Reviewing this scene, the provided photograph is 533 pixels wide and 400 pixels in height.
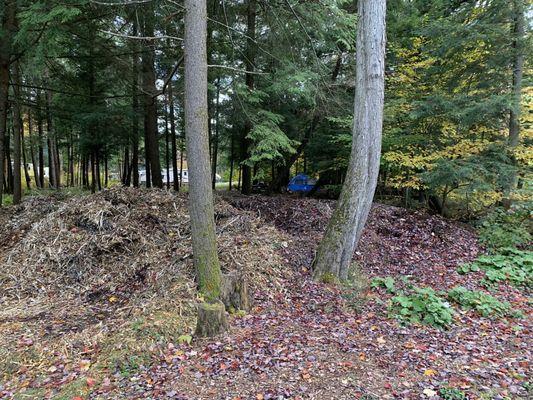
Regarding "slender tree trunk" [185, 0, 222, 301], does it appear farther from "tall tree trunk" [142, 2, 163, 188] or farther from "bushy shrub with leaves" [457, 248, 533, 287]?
"bushy shrub with leaves" [457, 248, 533, 287]

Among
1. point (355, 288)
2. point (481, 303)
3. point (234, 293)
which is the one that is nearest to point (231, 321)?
point (234, 293)

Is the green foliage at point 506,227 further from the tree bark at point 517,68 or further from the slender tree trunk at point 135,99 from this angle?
the slender tree trunk at point 135,99

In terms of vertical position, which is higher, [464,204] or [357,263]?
[464,204]

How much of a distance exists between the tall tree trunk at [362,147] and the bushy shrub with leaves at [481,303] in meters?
1.69

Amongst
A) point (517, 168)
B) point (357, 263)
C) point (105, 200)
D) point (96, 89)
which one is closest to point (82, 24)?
point (105, 200)

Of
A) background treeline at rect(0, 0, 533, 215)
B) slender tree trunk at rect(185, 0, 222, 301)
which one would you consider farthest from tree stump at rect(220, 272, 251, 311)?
background treeline at rect(0, 0, 533, 215)

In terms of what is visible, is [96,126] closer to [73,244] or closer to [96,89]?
[96,89]

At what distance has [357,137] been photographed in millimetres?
5605

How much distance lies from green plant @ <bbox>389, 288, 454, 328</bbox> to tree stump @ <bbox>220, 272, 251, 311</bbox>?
2.07m

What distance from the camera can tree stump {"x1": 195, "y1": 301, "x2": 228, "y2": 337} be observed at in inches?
159

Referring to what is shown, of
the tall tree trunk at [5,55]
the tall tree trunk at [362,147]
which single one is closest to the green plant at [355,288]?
the tall tree trunk at [362,147]

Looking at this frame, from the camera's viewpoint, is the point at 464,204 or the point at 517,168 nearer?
the point at 517,168

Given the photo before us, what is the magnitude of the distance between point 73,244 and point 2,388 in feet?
9.91

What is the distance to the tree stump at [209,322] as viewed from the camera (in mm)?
4047
